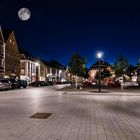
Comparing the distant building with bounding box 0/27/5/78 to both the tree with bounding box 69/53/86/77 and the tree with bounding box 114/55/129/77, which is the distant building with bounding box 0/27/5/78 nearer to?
the tree with bounding box 69/53/86/77

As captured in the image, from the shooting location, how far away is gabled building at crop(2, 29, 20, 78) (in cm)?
8181

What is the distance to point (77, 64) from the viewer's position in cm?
8712

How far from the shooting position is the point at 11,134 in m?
8.91

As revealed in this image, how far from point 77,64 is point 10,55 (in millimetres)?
20102

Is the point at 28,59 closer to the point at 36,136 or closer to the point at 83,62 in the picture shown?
the point at 83,62

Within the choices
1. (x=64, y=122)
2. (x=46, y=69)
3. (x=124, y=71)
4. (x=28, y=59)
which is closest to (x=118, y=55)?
(x=124, y=71)

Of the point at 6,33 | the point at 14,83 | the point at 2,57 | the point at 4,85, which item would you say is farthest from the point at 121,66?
the point at 4,85

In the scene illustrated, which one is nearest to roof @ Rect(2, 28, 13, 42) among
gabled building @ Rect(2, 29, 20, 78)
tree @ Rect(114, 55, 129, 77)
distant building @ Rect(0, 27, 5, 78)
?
gabled building @ Rect(2, 29, 20, 78)

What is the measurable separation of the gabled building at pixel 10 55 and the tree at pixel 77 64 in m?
17.6

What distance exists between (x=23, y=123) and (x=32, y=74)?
103878 millimetres

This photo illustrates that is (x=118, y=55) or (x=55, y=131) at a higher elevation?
(x=118, y=55)

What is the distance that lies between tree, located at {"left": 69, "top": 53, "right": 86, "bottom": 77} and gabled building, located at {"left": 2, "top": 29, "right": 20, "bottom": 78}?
1761 centimetres

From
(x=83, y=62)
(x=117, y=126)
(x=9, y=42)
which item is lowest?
(x=117, y=126)

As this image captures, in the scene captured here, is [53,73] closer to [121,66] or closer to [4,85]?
[121,66]
